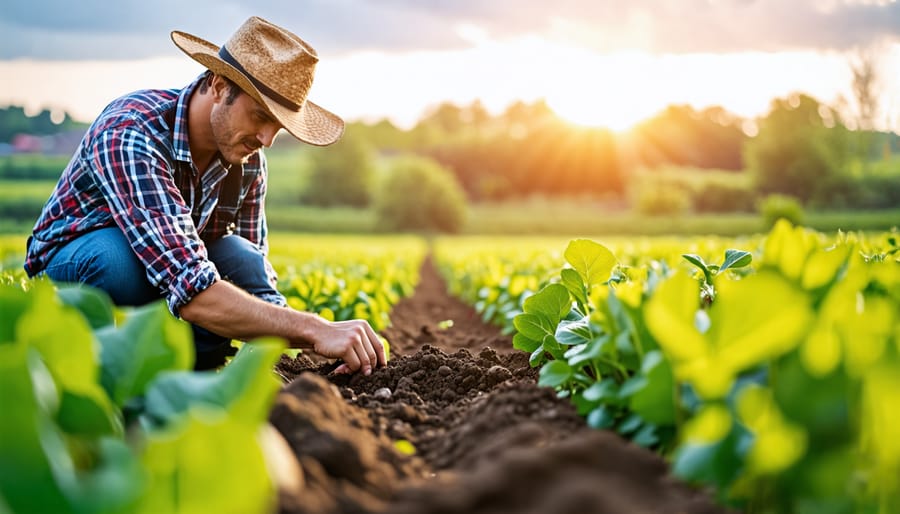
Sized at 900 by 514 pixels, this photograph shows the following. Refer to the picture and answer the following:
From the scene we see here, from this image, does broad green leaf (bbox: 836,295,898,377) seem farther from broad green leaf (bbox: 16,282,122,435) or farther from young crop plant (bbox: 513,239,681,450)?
broad green leaf (bbox: 16,282,122,435)

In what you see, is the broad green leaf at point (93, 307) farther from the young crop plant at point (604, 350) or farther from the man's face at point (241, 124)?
the man's face at point (241, 124)

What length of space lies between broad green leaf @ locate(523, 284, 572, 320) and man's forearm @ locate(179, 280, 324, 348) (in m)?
0.82

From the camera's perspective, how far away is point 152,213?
10.7ft

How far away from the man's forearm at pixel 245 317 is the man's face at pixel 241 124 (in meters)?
0.89

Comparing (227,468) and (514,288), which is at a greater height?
(227,468)

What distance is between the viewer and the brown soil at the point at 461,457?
141 cm

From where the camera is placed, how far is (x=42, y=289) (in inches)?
57.5

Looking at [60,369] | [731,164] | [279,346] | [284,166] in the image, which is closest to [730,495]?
[279,346]

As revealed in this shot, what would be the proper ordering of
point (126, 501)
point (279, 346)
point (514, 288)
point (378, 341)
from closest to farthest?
1. point (126, 501)
2. point (279, 346)
3. point (378, 341)
4. point (514, 288)

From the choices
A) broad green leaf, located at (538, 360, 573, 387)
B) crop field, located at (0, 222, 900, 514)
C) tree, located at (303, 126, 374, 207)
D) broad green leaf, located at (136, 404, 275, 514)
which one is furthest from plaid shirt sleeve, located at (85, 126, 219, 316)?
tree, located at (303, 126, 374, 207)

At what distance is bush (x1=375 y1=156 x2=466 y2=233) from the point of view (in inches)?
2562

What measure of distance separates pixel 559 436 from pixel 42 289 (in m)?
1.24

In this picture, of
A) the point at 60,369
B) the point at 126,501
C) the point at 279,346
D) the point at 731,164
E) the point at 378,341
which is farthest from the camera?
the point at 731,164

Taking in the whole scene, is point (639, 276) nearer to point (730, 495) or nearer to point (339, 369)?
point (339, 369)
